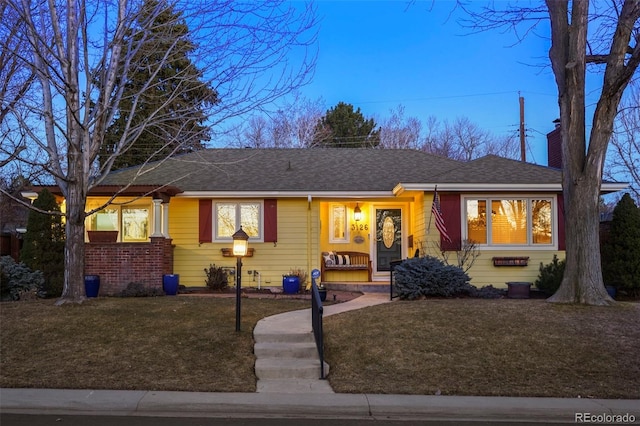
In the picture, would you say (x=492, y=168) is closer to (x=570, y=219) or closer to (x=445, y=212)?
(x=445, y=212)

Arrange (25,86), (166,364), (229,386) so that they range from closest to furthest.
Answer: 1. (229,386)
2. (166,364)
3. (25,86)

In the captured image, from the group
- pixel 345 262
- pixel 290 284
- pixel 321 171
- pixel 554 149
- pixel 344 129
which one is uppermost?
pixel 344 129

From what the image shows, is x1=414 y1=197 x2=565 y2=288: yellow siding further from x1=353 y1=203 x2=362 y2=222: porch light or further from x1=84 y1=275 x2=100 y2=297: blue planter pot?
x1=84 y1=275 x2=100 y2=297: blue planter pot

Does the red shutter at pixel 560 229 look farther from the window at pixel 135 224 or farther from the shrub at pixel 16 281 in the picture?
the shrub at pixel 16 281

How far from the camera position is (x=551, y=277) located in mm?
13391

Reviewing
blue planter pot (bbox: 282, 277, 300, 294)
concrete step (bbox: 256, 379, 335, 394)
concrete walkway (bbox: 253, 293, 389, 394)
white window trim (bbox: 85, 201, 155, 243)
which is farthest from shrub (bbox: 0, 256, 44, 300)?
concrete step (bbox: 256, 379, 335, 394)

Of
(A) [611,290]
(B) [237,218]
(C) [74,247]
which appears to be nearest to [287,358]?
(C) [74,247]

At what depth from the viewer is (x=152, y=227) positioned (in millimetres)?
15094

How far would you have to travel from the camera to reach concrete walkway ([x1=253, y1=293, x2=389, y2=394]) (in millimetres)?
7514

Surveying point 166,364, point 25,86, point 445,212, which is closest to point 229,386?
point 166,364

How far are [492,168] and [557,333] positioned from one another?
7167 mm

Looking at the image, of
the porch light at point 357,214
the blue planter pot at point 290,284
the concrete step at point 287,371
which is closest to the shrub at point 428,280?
the blue planter pot at point 290,284

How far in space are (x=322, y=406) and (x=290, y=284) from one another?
7.81 m

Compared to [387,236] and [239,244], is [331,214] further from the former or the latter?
[239,244]
